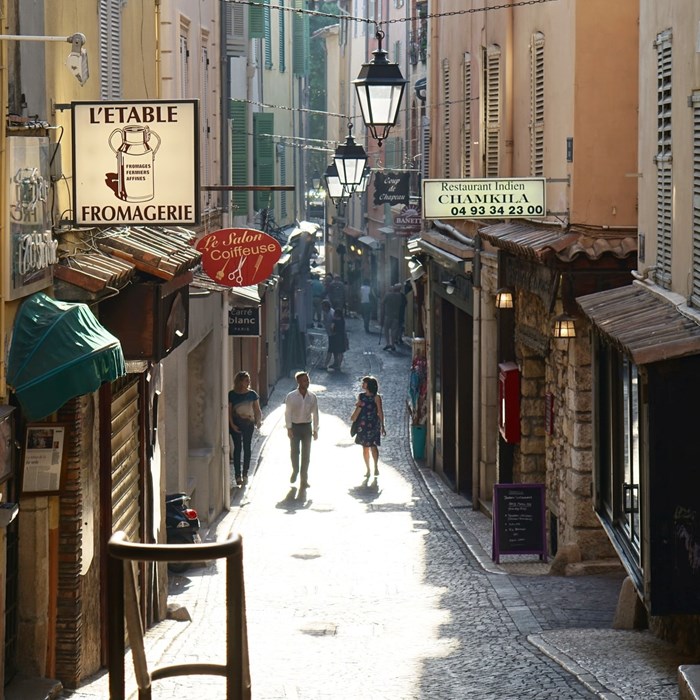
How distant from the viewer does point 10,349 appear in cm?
884

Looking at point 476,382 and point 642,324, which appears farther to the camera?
point 476,382

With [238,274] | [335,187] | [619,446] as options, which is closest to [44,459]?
[619,446]

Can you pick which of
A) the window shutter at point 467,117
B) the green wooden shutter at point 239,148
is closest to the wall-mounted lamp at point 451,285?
the window shutter at point 467,117

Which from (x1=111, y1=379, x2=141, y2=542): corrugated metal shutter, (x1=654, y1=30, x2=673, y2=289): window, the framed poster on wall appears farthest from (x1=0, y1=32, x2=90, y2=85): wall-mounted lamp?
(x1=654, y1=30, x2=673, y2=289): window

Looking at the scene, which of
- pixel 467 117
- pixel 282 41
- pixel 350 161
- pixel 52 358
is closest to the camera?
pixel 52 358

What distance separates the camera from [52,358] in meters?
8.78

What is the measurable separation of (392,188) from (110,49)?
66.6 ft

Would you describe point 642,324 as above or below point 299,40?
below

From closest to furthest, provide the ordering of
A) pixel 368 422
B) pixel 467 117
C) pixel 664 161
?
pixel 664 161 → pixel 467 117 → pixel 368 422

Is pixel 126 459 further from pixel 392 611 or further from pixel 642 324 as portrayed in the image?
pixel 642 324

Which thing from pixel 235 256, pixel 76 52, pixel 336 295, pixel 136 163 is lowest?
pixel 336 295

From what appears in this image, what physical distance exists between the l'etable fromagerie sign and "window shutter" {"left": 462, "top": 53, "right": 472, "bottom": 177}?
11.3 m

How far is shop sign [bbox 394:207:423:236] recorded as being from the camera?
32.0 m

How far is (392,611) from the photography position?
546 inches
